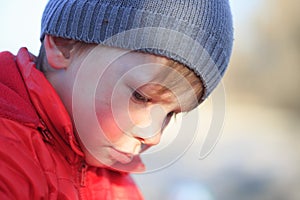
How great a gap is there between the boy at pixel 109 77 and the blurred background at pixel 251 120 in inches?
6.5

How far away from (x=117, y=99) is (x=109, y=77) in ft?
0.11

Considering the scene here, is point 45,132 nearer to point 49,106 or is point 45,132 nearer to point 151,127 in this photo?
point 49,106

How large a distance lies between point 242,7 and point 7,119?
2168 millimetres

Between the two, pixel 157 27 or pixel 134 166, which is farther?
pixel 134 166

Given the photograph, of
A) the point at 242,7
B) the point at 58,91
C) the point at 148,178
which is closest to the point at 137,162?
the point at 58,91

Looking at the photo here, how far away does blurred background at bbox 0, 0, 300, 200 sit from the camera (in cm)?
150

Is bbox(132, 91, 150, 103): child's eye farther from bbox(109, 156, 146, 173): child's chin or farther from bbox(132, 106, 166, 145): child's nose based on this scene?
bbox(109, 156, 146, 173): child's chin

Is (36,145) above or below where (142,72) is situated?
below

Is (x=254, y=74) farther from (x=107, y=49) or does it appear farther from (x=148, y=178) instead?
(x=107, y=49)

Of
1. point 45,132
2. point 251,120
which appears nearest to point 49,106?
point 45,132

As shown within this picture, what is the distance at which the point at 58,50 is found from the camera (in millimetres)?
736

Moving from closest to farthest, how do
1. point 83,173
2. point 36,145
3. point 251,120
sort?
point 36,145 < point 83,173 < point 251,120

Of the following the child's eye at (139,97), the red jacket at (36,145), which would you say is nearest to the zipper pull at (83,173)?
the red jacket at (36,145)

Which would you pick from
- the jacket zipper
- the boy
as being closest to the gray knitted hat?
the boy
